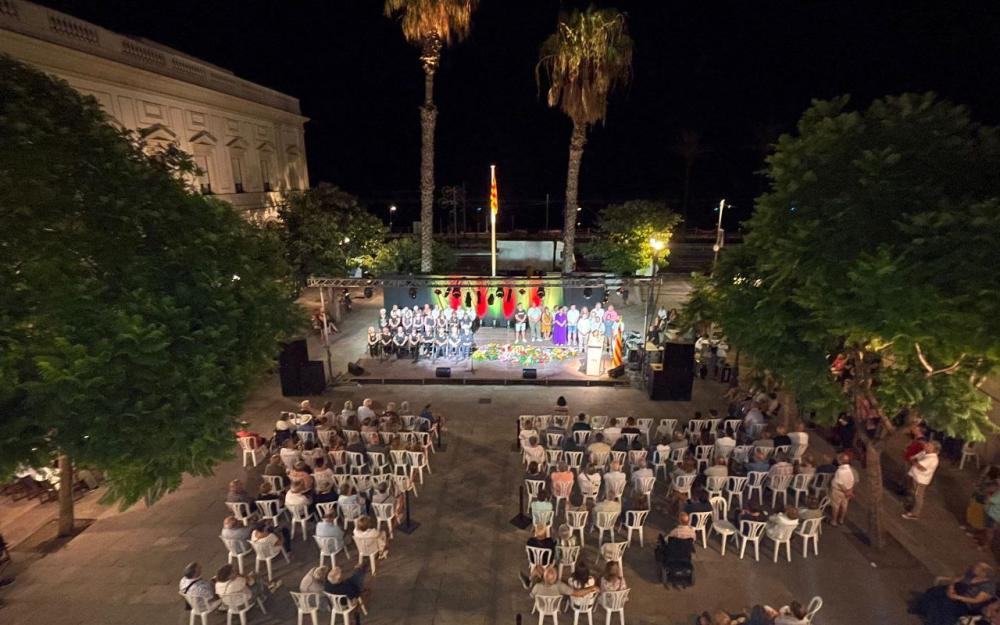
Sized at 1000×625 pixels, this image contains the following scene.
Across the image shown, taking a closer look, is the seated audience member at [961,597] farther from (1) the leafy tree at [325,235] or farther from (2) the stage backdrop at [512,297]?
(1) the leafy tree at [325,235]

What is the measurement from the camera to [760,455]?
31.5 ft

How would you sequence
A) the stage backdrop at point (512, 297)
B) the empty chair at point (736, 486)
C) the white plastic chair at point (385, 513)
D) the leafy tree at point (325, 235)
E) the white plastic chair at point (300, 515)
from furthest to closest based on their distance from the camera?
1. the leafy tree at point (325, 235)
2. the stage backdrop at point (512, 297)
3. the empty chair at point (736, 486)
4. the white plastic chair at point (300, 515)
5. the white plastic chair at point (385, 513)

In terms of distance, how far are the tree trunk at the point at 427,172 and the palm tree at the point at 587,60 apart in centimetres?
413

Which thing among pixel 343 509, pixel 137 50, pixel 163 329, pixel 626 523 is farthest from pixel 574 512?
pixel 137 50

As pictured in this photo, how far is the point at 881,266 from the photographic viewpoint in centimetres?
639

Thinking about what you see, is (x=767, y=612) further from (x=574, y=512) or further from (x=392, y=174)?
(x=392, y=174)

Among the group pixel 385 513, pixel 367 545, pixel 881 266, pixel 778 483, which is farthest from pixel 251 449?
pixel 881 266

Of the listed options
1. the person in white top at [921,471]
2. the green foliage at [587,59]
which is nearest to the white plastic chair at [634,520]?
the person in white top at [921,471]

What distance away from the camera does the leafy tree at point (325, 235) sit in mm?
22078

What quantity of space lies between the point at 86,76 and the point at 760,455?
2224cm

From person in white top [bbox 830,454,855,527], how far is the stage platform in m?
7.06

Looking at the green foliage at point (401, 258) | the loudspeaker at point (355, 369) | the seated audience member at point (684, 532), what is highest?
the green foliage at point (401, 258)

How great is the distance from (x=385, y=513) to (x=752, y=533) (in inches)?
230

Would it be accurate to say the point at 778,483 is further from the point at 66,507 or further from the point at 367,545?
the point at 66,507
